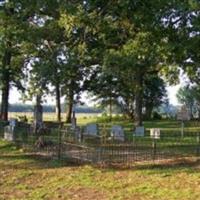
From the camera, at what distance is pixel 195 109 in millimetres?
76000

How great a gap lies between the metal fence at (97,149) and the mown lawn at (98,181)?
3.09 feet

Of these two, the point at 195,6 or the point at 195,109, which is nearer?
the point at 195,6

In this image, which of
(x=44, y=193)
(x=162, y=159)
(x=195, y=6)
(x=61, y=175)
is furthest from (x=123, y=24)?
(x=44, y=193)

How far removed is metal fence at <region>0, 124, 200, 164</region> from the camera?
53.8 ft

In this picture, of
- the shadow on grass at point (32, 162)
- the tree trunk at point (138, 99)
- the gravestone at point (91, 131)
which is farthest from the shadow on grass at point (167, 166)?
the tree trunk at point (138, 99)

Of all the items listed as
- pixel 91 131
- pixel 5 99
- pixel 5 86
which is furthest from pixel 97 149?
pixel 5 99

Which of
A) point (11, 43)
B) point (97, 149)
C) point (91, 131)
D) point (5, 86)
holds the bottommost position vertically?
point (97, 149)

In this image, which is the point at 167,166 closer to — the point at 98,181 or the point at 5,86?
the point at 98,181

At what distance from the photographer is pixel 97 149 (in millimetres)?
16812

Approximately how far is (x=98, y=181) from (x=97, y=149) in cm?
384

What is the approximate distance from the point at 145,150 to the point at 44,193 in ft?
22.9

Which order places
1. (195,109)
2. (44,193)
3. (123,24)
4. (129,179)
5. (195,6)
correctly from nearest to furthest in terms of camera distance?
1. (44,193)
2. (129,179)
3. (195,6)
4. (123,24)
5. (195,109)

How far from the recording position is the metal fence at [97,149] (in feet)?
53.8

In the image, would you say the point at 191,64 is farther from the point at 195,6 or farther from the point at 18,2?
the point at 18,2
